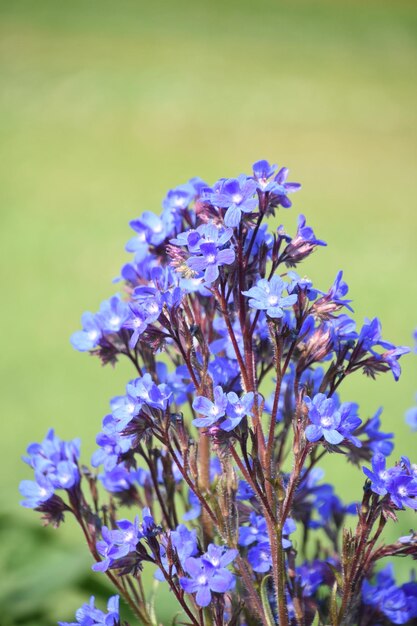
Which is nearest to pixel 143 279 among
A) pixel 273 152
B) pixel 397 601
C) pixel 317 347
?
pixel 317 347

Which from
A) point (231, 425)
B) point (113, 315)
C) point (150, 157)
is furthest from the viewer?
point (150, 157)

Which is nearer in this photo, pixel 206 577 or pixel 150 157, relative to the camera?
pixel 206 577

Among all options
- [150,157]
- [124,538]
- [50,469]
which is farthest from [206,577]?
[150,157]

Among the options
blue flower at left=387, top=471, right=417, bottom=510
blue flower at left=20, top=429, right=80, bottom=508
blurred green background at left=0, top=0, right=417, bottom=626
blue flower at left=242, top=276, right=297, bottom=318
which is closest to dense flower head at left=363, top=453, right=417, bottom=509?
blue flower at left=387, top=471, right=417, bottom=510

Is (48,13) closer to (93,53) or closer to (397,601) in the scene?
(93,53)

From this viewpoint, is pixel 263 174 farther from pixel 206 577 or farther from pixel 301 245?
pixel 206 577

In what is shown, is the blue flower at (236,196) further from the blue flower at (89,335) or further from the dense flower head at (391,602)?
the dense flower head at (391,602)
